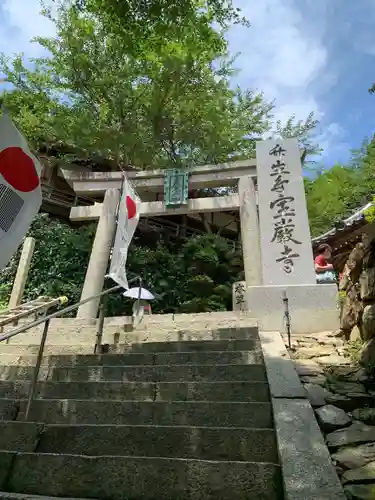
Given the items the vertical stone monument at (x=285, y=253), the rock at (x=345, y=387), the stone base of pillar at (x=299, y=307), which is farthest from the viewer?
the vertical stone monument at (x=285, y=253)

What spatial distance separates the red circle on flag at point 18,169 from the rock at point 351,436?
309 cm

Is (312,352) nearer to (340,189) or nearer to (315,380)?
(315,380)

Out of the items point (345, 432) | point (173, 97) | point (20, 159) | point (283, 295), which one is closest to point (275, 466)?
point (345, 432)

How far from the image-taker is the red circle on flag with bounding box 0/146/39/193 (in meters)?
2.98

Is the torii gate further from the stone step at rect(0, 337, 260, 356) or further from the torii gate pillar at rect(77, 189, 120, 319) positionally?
the stone step at rect(0, 337, 260, 356)

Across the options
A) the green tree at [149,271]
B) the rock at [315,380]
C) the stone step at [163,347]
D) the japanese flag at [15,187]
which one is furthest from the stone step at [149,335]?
the green tree at [149,271]

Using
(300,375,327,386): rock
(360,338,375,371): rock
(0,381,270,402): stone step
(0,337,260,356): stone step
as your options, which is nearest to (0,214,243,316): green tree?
(0,337,260,356): stone step

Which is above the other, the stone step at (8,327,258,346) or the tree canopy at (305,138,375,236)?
the tree canopy at (305,138,375,236)

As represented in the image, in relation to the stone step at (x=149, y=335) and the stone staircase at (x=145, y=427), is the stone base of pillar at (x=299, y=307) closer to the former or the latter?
the stone step at (x=149, y=335)

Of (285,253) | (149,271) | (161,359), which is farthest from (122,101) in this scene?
(161,359)

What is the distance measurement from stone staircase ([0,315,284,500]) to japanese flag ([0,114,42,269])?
146 centimetres

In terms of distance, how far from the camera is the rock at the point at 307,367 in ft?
13.8

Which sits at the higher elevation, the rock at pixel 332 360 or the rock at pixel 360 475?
the rock at pixel 332 360

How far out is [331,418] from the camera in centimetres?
304
